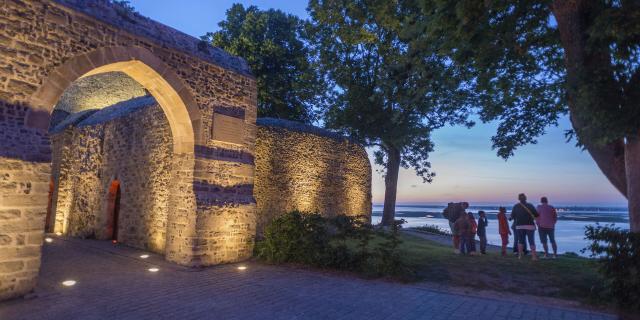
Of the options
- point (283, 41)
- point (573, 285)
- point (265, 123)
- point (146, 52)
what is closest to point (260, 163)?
point (265, 123)

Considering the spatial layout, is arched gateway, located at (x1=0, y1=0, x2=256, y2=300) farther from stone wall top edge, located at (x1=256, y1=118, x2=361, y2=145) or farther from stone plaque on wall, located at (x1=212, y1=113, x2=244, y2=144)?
stone wall top edge, located at (x1=256, y1=118, x2=361, y2=145)

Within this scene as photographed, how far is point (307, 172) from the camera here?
38.6ft

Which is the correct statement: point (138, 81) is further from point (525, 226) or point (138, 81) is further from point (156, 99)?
point (525, 226)

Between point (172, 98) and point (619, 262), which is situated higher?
point (172, 98)

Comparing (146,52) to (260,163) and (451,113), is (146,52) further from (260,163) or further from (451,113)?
(451,113)

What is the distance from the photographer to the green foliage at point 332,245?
6637 mm

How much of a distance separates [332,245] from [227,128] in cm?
368

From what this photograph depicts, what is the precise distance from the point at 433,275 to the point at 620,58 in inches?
192

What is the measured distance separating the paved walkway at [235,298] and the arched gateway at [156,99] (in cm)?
84

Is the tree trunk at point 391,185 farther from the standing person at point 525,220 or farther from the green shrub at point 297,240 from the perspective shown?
the green shrub at point 297,240

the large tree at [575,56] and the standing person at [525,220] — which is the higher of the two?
the large tree at [575,56]

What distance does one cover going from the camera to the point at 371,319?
13.9ft

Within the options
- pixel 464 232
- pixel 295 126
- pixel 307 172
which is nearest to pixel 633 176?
pixel 464 232

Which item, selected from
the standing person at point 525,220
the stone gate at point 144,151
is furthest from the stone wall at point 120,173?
the standing person at point 525,220
